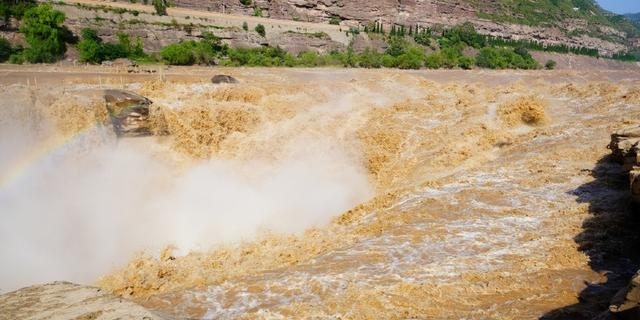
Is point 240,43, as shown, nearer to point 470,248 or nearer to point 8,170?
point 8,170

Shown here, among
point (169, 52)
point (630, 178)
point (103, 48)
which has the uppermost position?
point (103, 48)

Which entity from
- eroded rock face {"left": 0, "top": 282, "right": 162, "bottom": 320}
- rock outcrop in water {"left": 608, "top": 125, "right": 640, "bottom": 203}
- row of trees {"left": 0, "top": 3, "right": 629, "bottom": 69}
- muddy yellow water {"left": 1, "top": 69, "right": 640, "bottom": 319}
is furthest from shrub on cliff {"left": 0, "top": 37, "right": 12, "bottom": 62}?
rock outcrop in water {"left": 608, "top": 125, "right": 640, "bottom": 203}

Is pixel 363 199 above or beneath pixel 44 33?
beneath

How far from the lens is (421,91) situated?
2669 cm

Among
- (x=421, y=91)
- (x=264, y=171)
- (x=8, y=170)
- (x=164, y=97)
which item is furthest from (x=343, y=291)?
(x=421, y=91)

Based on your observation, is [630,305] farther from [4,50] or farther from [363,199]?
[4,50]

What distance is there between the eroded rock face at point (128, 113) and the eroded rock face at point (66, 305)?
11228 millimetres

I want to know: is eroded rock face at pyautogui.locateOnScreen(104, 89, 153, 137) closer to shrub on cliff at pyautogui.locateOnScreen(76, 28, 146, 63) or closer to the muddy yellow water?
the muddy yellow water

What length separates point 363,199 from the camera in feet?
48.3

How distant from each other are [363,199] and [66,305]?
1015 cm

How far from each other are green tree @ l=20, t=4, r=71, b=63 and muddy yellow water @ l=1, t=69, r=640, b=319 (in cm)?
1729

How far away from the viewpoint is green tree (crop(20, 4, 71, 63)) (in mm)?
38281

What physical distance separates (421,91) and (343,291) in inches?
806

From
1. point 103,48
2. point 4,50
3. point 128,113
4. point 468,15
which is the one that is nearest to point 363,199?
point 128,113
